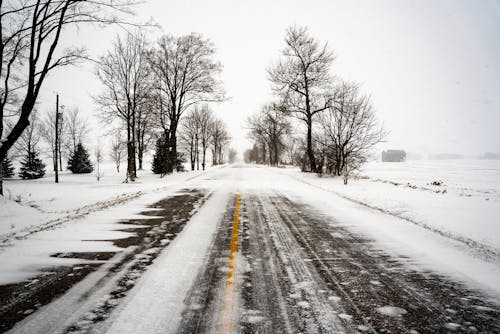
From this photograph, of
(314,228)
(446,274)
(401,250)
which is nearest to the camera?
(446,274)

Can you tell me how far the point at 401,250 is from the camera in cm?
556

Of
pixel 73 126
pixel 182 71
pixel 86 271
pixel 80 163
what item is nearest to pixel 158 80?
pixel 182 71

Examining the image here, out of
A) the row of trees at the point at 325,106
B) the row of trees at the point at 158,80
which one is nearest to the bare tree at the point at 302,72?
the row of trees at the point at 325,106

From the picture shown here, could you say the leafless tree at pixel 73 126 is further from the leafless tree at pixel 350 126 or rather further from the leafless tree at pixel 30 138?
the leafless tree at pixel 350 126

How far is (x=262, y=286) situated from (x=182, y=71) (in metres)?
29.1

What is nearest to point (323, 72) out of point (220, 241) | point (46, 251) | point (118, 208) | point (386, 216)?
point (386, 216)

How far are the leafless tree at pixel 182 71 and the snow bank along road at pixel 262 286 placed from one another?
2444 centimetres

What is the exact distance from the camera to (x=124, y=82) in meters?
23.8

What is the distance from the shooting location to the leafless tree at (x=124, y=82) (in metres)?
23.1

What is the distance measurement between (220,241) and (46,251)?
3142 mm

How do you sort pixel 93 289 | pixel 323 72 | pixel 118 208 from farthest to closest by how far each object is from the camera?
pixel 323 72 → pixel 118 208 → pixel 93 289

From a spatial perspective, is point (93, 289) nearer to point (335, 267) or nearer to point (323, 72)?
point (335, 267)

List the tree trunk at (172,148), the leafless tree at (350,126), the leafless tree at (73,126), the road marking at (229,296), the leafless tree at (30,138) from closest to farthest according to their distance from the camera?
the road marking at (229,296) < the leafless tree at (350,126) < the tree trunk at (172,148) < the leafless tree at (30,138) < the leafless tree at (73,126)

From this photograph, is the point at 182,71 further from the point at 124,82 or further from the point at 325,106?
the point at 325,106
